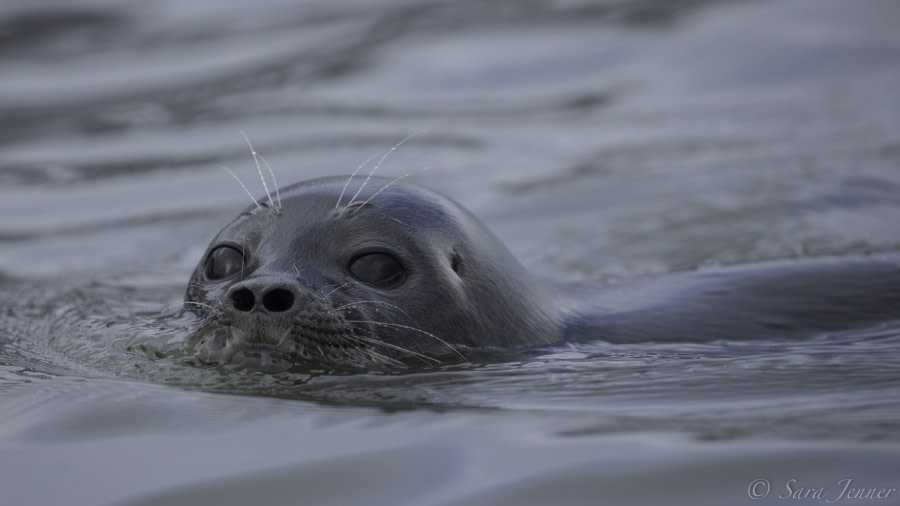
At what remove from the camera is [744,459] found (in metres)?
3.37

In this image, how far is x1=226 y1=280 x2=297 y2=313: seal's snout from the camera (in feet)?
13.6

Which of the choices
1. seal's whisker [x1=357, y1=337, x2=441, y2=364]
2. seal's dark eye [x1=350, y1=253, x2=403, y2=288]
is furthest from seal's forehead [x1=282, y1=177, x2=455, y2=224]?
seal's whisker [x1=357, y1=337, x2=441, y2=364]

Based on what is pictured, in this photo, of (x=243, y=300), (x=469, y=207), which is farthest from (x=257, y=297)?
(x=469, y=207)

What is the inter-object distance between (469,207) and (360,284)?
403 centimetres

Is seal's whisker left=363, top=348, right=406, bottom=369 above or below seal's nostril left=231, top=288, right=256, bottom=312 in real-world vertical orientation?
below

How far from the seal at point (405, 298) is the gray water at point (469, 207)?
12cm

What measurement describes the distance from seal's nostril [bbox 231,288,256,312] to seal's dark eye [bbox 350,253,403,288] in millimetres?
433

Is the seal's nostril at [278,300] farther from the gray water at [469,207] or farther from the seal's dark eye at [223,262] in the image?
the seal's dark eye at [223,262]

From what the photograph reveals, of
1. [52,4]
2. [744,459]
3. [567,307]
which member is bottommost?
[744,459]

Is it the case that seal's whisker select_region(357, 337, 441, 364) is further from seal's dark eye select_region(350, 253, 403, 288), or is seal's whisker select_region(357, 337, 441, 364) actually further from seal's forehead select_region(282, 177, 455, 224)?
seal's forehead select_region(282, 177, 455, 224)

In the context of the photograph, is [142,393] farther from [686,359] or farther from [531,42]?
[531,42]

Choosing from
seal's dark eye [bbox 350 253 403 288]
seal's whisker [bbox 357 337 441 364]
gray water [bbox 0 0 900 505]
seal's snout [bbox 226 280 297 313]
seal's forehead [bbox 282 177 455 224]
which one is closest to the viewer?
gray water [bbox 0 0 900 505]

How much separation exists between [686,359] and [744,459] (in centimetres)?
127

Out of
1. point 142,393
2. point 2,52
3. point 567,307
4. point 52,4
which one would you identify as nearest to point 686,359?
point 567,307
